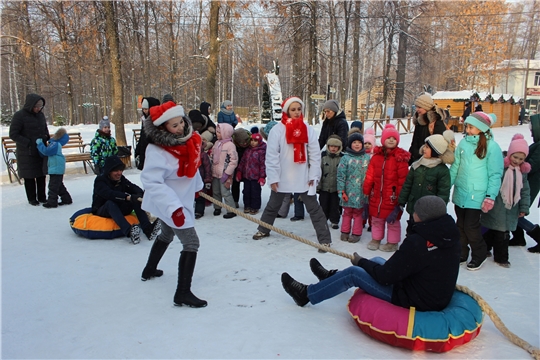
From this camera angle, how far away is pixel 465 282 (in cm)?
435

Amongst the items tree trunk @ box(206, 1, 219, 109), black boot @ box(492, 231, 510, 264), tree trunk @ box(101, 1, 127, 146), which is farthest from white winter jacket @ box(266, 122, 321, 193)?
tree trunk @ box(206, 1, 219, 109)

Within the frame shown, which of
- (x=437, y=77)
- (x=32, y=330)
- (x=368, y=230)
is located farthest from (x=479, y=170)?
(x=437, y=77)

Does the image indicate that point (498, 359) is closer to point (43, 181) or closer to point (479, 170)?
point (479, 170)

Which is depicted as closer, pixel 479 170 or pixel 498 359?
pixel 498 359

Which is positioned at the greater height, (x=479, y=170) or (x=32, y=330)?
(x=479, y=170)

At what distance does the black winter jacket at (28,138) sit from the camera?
7156 millimetres

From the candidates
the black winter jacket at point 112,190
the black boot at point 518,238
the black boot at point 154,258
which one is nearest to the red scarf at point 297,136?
the black boot at point 154,258

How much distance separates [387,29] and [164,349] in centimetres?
2702

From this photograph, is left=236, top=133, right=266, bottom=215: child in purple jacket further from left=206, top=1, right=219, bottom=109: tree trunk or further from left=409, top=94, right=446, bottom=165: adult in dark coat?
left=206, top=1, right=219, bottom=109: tree trunk

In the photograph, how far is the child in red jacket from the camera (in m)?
5.18

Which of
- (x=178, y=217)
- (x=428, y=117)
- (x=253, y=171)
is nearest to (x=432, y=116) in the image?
(x=428, y=117)

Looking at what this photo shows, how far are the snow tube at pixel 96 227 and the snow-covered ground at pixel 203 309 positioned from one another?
12 centimetres

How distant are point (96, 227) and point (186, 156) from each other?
267 cm

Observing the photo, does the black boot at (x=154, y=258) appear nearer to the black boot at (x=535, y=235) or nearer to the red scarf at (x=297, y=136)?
the red scarf at (x=297, y=136)
